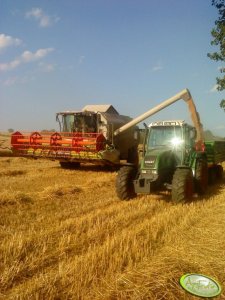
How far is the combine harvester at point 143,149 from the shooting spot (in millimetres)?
7547

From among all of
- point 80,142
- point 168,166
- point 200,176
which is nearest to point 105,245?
point 168,166

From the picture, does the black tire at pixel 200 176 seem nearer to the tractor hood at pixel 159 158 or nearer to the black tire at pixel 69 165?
the tractor hood at pixel 159 158

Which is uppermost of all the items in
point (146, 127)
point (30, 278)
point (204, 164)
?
point (146, 127)

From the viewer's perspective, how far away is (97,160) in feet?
39.5

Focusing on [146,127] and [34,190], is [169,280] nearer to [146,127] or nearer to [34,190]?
[146,127]

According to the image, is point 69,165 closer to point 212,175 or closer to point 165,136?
point 212,175

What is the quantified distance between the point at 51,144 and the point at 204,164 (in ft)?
19.0

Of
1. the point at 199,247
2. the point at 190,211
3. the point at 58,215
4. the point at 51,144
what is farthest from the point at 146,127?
the point at 51,144

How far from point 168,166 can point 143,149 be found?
2.54 ft

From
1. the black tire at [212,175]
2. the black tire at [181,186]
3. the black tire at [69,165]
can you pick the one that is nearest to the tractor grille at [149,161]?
the black tire at [181,186]
